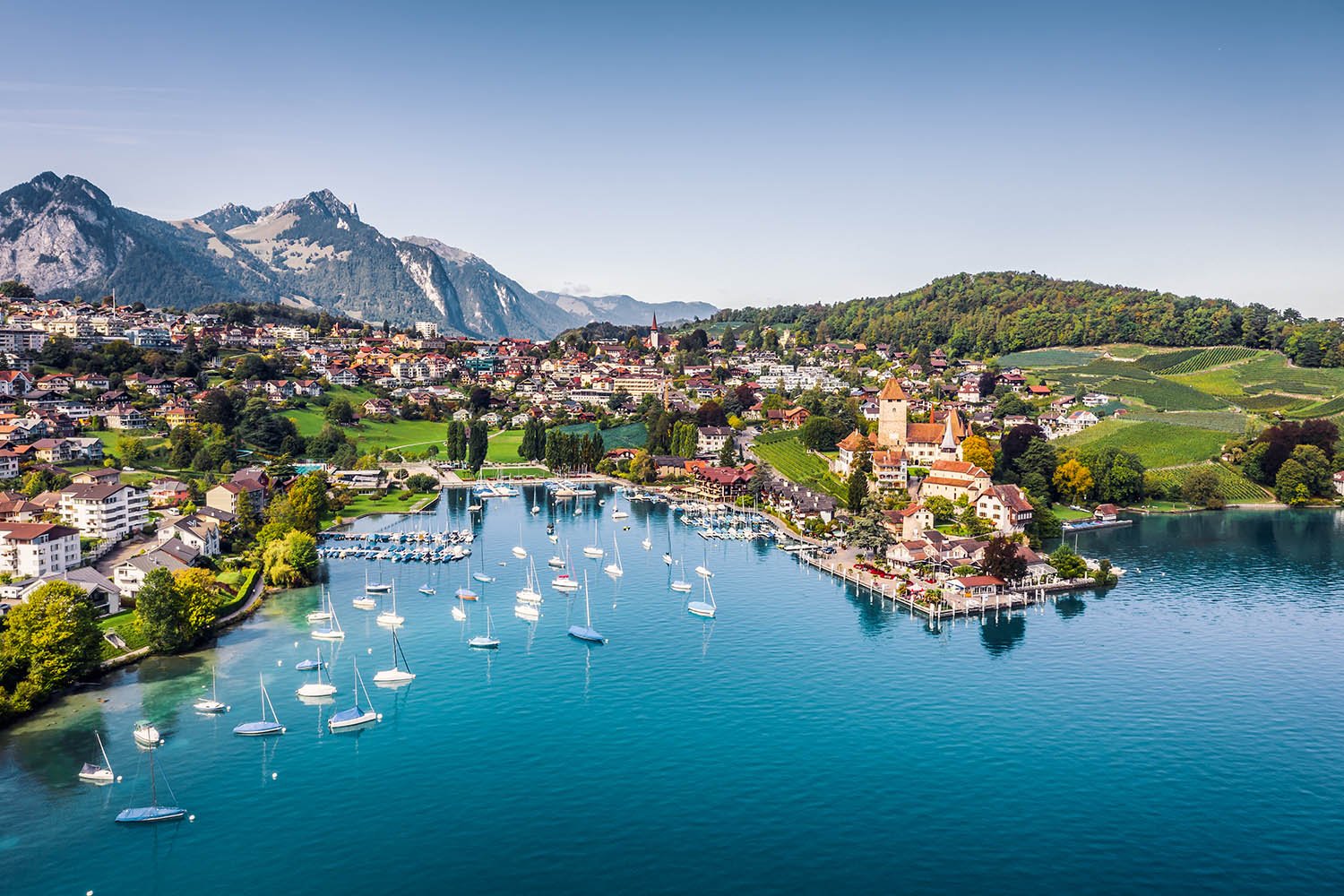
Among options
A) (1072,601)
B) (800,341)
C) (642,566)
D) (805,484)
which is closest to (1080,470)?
(805,484)

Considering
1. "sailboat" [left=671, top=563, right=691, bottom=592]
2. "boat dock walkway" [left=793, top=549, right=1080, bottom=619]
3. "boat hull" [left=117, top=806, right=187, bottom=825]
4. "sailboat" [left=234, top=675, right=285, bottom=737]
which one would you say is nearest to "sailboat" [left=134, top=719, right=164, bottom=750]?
"sailboat" [left=234, top=675, right=285, bottom=737]

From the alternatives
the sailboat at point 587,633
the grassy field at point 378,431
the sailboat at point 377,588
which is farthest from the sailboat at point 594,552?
the grassy field at point 378,431

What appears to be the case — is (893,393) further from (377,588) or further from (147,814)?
(147,814)

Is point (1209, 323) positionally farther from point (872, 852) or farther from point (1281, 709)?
point (872, 852)

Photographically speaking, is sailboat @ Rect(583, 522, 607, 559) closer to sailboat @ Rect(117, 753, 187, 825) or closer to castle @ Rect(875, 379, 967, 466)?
castle @ Rect(875, 379, 967, 466)

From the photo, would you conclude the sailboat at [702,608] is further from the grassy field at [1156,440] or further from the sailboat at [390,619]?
the grassy field at [1156,440]

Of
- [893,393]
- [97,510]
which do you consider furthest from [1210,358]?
[97,510]
